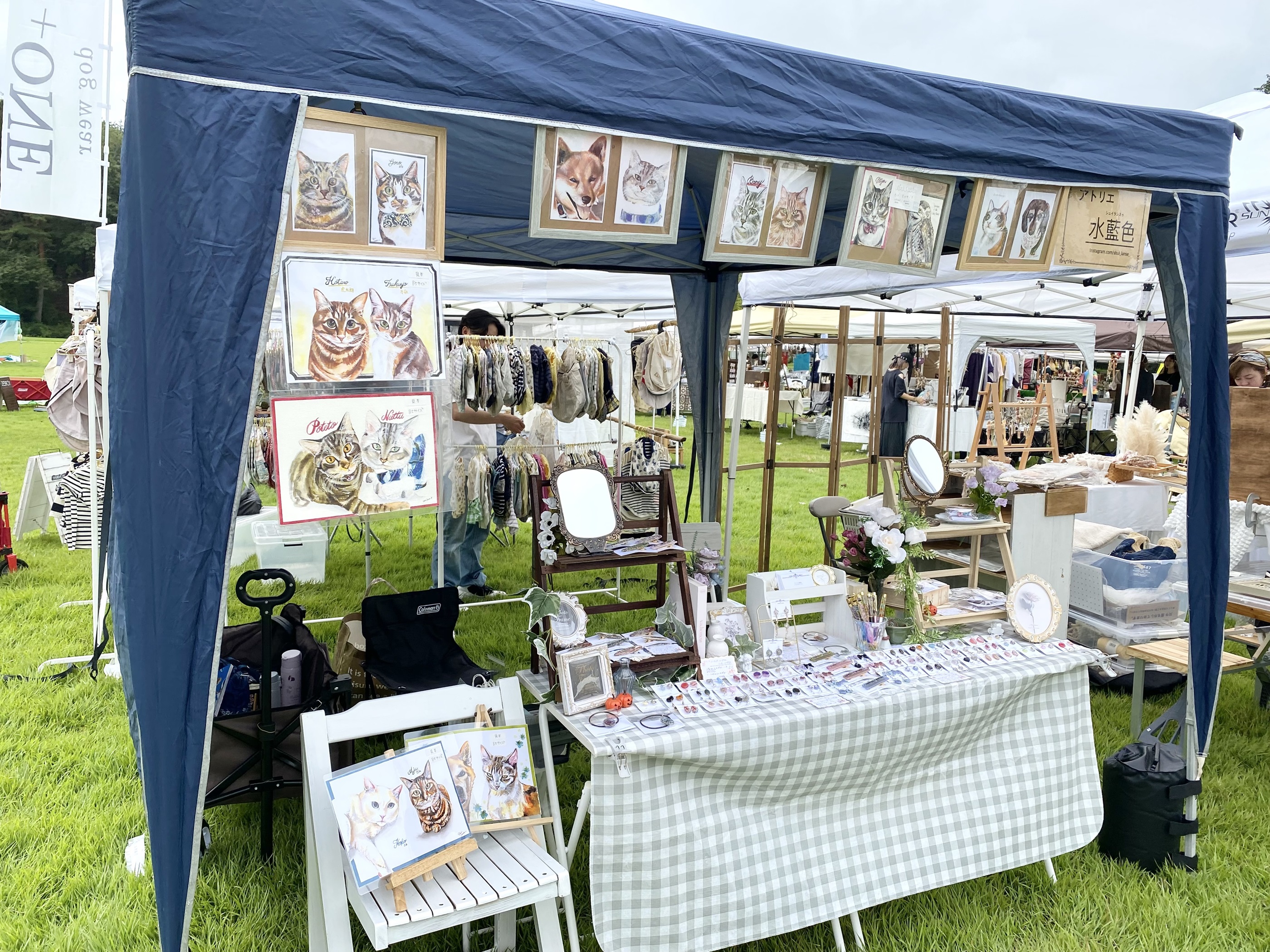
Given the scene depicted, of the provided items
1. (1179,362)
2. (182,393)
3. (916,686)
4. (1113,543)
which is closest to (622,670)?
(916,686)

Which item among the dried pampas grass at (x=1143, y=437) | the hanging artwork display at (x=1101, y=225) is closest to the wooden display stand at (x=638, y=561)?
the hanging artwork display at (x=1101, y=225)

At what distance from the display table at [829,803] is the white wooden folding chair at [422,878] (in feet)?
0.44

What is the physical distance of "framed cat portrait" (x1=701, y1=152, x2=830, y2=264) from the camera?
2107 millimetres

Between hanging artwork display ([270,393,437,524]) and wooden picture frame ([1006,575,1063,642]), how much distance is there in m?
2.09

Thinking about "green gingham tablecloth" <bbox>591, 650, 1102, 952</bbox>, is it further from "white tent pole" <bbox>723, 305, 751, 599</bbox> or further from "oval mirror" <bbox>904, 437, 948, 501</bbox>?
"white tent pole" <bbox>723, 305, 751, 599</bbox>

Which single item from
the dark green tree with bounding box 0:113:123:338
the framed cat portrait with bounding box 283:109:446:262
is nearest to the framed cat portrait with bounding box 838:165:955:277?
the framed cat portrait with bounding box 283:109:446:262

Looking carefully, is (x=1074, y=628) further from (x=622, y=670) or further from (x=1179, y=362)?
(x=622, y=670)

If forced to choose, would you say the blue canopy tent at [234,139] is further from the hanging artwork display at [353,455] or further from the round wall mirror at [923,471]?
the round wall mirror at [923,471]

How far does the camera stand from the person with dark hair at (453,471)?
4.74 m

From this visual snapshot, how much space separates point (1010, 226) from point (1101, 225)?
320mm

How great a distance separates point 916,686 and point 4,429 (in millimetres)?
14978

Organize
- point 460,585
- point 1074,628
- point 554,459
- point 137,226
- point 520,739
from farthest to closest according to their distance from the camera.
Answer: point 460,585 → point 554,459 → point 1074,628 → point 520,739 → point 137,226

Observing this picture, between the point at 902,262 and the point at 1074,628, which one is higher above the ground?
the point at 902,262

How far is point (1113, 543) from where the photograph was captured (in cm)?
434
